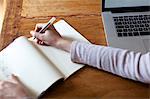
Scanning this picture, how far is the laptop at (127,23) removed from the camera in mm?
941

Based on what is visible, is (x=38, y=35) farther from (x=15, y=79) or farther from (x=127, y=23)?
(x=127, y=23)

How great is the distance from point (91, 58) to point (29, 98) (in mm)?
228

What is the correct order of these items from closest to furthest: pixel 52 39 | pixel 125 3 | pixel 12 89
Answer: pixel 12 89, pixel 52 39, pixel 125 3

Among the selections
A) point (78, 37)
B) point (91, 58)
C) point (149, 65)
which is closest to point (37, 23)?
point (78, 37)

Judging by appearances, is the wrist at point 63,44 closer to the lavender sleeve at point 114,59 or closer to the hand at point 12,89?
the lavender sleeve at point 114,59

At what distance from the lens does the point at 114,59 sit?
84 cm

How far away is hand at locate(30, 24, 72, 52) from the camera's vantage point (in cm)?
91

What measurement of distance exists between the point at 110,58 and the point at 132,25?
212mm

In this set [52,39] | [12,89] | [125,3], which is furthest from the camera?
[125,3]

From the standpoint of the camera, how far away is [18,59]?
0.85 meters

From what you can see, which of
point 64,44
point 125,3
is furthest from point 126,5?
point 64,44

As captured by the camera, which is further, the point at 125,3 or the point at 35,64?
the point at 125,3

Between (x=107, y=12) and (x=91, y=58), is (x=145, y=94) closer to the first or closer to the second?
(x=91, y=58)

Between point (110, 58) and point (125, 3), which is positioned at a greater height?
point (125, 3)
